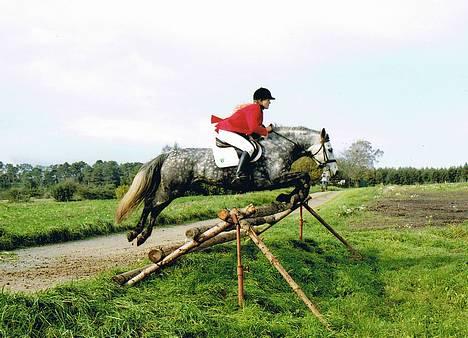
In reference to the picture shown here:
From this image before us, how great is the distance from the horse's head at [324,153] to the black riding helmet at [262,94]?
1.15 meters

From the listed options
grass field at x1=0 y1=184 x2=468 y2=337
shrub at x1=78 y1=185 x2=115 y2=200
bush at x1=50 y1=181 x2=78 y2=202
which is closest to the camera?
grass field at x1=0 y1=184 x2=468 y2=337

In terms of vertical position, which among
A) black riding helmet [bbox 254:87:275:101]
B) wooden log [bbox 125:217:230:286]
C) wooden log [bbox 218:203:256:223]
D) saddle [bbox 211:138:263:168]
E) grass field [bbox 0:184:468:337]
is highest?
black riding helmet [bbox 254:87:275:101]

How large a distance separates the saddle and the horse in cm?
9

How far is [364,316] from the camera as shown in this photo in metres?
6.66

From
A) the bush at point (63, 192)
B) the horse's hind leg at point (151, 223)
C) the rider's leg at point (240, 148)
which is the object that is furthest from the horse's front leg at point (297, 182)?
the bush at point (63, 192)

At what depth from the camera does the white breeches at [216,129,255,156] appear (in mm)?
7309

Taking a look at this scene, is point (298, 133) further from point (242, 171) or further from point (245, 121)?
point (242, 171)

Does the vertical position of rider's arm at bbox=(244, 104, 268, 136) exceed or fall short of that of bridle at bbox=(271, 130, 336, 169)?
it exceeds it

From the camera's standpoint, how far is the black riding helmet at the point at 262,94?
24.5ft

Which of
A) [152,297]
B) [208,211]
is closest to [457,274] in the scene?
[152,297]

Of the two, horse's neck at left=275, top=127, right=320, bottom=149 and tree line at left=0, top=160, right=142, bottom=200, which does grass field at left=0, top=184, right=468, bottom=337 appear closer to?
horse's neck at left=275, top=127, right=320, bottom=149

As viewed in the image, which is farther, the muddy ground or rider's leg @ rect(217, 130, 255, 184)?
the muddy ground

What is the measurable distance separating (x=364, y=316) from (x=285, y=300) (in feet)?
3.73

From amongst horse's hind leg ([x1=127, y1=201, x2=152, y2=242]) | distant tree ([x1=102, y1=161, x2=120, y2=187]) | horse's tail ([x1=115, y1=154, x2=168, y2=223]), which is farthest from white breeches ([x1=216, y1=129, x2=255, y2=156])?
distant tree ([x1=102, y1=161, x2=120, y2=187])
